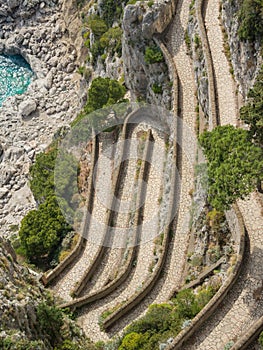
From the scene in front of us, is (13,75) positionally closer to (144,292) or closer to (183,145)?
(183,145)

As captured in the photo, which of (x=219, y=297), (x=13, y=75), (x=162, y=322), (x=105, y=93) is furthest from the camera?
(x=13, y=75)

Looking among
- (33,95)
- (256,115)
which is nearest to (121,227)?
(256,115)

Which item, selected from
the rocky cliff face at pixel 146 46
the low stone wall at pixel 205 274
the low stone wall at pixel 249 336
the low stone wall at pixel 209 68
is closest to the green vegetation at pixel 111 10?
the rocky cliff face at pixel 146 46

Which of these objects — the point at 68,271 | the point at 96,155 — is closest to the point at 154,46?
the point at 96,155

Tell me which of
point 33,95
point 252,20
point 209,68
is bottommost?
point 209,68

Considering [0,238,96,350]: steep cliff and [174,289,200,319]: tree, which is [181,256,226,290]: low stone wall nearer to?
[174,289,200,319]: tree

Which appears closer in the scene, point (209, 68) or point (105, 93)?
point (209, 68)

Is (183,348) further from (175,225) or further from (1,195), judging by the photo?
(1,195)

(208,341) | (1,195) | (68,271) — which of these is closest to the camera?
(208,341)
